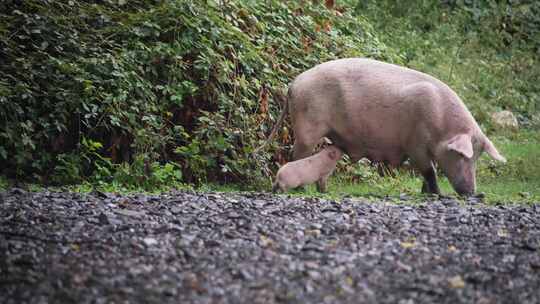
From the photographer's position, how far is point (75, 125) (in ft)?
29.6

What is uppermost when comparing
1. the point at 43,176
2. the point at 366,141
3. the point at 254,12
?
the point at 254,12

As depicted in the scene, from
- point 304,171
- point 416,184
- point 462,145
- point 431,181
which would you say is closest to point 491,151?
point 462,145

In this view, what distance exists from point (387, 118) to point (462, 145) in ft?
2.83

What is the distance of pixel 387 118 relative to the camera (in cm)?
871

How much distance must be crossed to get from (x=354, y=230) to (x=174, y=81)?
3934mm

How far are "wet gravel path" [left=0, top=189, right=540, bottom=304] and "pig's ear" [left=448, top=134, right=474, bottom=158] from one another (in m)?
0.99

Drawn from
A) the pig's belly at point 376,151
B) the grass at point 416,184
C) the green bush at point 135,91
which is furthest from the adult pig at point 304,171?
the green bush at point 135,91

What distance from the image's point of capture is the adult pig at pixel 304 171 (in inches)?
330

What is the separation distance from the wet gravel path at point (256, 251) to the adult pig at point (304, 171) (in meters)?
1.11

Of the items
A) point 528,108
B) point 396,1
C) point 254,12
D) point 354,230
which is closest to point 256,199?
point 354,230

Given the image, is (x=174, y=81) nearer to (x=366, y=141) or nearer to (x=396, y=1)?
(x=366, y=141)

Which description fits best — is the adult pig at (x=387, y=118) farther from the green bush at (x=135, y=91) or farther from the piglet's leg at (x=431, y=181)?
the green bush at (x=135, y=91)

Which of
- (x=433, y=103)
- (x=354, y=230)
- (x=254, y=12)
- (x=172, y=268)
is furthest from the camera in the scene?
(x=254, y=12)

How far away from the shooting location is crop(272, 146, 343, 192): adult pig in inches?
330
